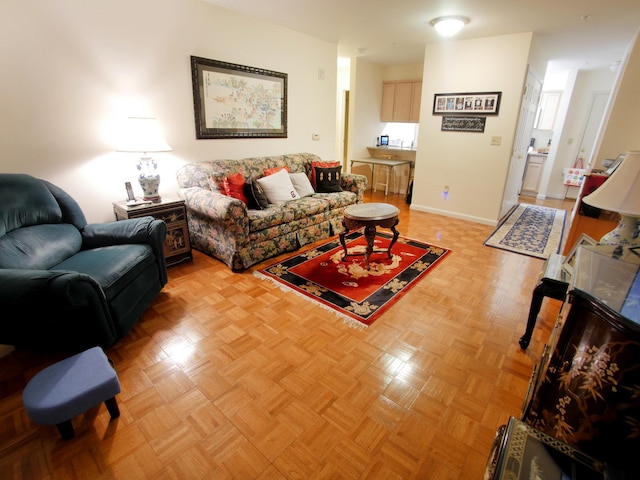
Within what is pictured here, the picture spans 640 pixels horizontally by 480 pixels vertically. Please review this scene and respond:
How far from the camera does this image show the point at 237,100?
355 centimetres

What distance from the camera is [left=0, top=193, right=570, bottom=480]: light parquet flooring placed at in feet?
4.27

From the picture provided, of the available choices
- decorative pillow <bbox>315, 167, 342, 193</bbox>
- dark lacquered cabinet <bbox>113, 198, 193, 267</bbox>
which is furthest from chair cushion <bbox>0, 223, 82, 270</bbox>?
decorative pillow <bbox>315, 167, 342, 193</bbox>

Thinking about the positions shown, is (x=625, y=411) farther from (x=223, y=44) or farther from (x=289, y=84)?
(x=289, y=84)

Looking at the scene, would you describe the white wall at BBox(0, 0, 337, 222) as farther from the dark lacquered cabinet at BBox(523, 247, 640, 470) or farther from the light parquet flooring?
the dark lacquered cabinet at BBox(523, 247, 640, 470)

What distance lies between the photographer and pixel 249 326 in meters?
2.16

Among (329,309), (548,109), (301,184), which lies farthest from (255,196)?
(548,109)

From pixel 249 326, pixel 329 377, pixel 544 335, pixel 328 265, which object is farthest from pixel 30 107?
pixel 544 335

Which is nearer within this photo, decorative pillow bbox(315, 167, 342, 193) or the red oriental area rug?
the red oriental area rug

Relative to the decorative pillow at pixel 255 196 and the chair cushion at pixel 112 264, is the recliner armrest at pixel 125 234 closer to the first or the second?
the chair cushion at pixel 112 264

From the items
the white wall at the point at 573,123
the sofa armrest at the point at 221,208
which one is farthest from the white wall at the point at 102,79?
the white wall at the point at 573,123

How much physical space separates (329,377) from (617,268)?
1.40 meters

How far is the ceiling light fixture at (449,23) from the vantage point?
3.32 metres

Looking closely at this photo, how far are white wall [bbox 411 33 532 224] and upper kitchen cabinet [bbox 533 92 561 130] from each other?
10.7 ft

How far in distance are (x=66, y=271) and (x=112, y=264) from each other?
0.38 meters
